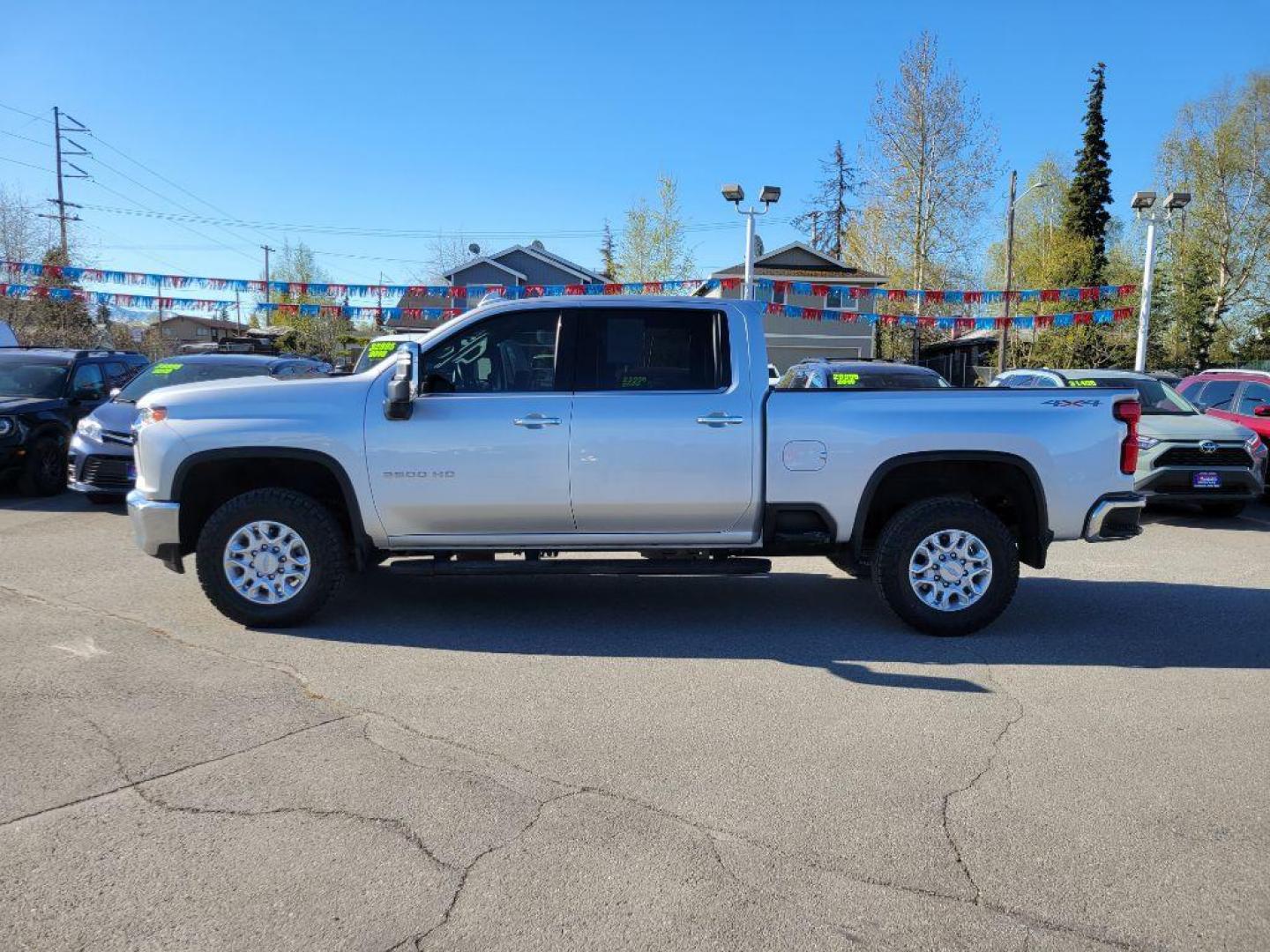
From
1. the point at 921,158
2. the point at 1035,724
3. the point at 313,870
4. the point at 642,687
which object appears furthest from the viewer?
the point at 921,158

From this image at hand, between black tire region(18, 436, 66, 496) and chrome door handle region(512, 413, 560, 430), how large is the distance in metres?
8.59

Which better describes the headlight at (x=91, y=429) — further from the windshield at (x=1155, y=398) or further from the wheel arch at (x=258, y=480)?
the windshield at (x=1155, y=398)

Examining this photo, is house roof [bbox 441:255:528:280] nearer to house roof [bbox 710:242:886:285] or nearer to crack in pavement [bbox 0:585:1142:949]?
house roof [bbox 710:242:886:285]

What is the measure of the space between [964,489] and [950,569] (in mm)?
634

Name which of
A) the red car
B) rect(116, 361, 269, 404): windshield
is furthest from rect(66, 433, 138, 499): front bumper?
the red car

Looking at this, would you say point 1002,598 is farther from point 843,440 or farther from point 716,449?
point 716,449

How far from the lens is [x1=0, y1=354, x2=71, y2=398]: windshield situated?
1194cm

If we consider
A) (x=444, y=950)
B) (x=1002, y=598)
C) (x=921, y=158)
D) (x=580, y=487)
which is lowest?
(x=444, y=950)

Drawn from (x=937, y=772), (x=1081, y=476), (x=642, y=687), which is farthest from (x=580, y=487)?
(x=1081, y=476)

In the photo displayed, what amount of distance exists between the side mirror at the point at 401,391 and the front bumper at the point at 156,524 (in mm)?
1443

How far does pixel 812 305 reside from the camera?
38.8 m

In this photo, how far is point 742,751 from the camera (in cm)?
395

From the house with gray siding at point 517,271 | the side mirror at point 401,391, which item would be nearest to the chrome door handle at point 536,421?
the side mirror at point 401,391

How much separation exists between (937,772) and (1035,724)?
32.5 inches
